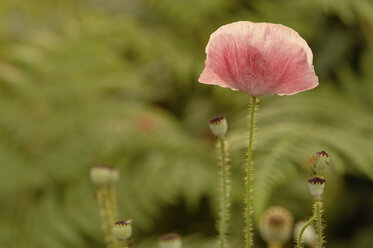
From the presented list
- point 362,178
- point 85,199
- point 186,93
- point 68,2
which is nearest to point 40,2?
point 68,2

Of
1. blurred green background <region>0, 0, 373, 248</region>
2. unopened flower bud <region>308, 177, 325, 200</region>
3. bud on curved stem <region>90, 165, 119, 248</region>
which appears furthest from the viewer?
blurred green background <region>0, 0, 373, 248</region>

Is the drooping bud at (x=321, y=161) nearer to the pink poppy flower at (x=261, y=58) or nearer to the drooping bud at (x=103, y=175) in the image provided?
the pink poppy flower at (x=261, y=58)

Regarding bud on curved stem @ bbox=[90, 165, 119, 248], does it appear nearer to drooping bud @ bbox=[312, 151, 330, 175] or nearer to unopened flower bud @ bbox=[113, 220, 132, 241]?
unopened flower bud @ bbox=[113, 220, 132, 241]

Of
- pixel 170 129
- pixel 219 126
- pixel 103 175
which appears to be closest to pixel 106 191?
pixel 103 175

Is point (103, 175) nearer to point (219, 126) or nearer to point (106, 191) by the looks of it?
point (106, 191)

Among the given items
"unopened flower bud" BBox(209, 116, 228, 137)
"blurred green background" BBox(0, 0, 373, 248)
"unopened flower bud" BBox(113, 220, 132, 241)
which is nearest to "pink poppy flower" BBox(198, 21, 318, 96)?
"unopened flower bud" BBox(209, 116, 228, 137)
